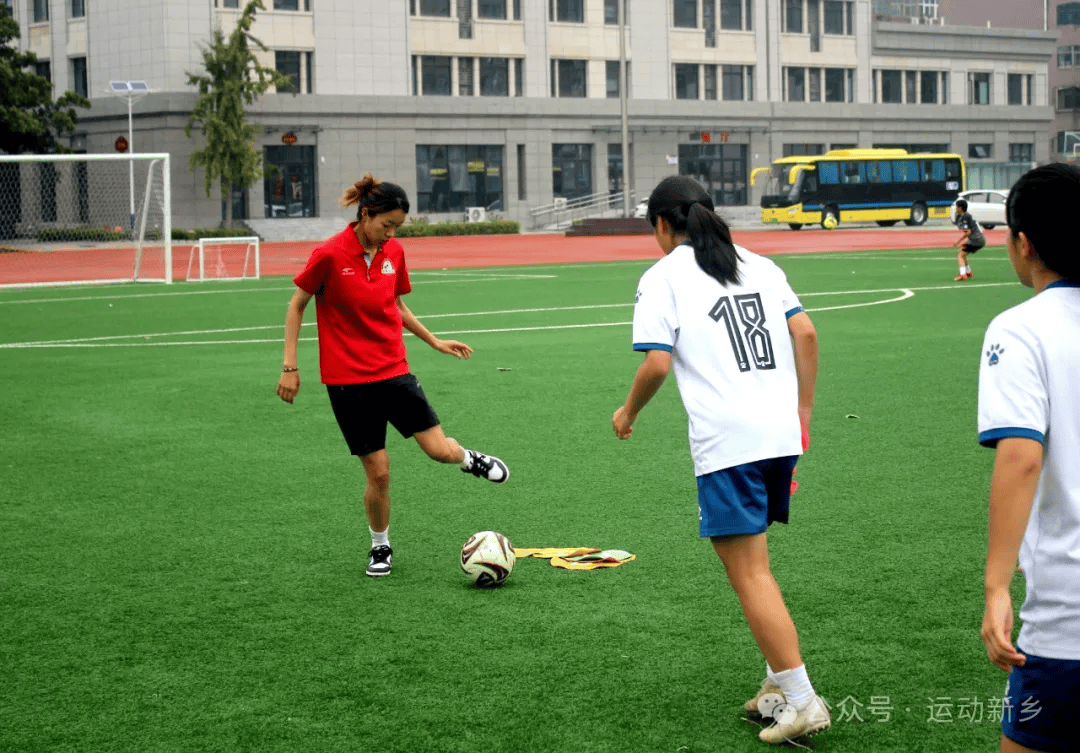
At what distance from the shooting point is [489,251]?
45.9 metres

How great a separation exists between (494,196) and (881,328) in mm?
52411

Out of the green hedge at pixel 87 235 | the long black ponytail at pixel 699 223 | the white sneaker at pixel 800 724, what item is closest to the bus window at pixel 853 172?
the green hedge at pixel 87 235

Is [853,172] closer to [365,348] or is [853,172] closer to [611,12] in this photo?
[611,12]

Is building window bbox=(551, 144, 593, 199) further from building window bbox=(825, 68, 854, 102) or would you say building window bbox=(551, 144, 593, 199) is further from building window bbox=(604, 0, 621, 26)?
building window bbox=(825, 68, 854, 102)

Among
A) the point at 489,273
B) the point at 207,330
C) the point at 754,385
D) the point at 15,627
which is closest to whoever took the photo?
the point at 754,385

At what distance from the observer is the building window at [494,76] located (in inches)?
2702

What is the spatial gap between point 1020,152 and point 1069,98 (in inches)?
901

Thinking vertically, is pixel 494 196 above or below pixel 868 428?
above

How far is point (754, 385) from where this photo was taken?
448 centimetres

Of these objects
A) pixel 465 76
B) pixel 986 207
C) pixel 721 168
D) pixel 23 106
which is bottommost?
pixel 986 207

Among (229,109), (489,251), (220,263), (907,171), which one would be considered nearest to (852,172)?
(907,171)

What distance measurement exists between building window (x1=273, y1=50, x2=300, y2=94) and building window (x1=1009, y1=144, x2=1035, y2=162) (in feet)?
146

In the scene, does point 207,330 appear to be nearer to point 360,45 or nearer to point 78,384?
point 78,384

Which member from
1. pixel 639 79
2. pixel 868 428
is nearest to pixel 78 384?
pixel 868 428
